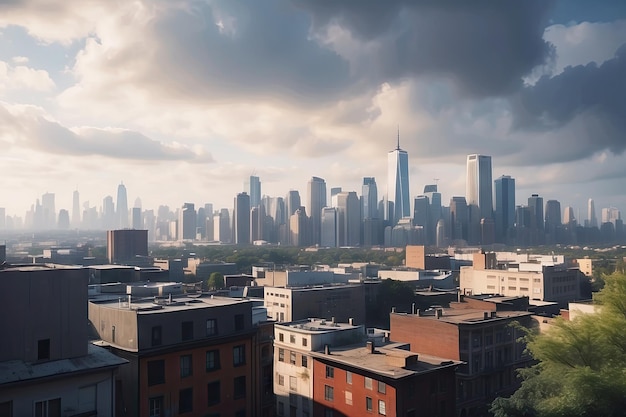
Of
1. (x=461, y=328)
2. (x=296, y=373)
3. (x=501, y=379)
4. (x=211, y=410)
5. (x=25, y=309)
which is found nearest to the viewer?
(x=25, y=309)

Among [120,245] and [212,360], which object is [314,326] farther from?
[120,245]

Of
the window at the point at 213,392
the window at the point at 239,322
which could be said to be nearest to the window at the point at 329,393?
the window at the point at 239,322

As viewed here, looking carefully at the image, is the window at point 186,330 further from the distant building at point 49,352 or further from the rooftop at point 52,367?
the distant building at point 49,352

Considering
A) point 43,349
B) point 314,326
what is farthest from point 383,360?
point 43,349

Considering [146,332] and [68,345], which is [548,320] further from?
[68,345]

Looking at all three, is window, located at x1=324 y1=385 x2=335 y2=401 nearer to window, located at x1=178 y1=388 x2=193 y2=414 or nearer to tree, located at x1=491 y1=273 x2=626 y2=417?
window, located at x1=178 y1=388 x2=193 y2=414

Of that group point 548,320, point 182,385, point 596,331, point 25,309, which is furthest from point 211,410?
point 548,320

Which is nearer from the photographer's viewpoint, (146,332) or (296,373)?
(146,332)
